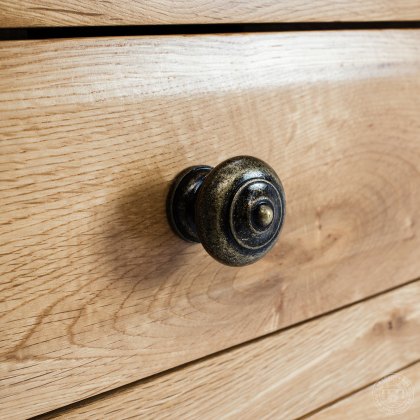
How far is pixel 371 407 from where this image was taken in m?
0.46

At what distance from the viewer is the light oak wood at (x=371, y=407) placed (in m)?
0.44

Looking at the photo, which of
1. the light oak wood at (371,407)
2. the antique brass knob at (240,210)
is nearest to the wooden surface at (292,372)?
the light oak wood at (371,407)

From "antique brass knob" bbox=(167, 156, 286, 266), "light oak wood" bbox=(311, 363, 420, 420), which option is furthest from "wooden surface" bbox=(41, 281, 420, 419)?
"antique brass knob" bbox=(167, 156, 286, 266)

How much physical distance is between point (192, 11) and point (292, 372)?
10.2 inches

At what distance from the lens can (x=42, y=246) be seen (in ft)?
0.92

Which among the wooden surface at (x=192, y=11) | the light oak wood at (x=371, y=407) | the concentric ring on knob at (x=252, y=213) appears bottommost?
the light oak wood at (x=371, y=407)

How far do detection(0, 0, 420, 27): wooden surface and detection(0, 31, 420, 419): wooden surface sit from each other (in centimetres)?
1

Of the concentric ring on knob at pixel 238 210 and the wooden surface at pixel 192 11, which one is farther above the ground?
the wooden surface at pixel 192 11

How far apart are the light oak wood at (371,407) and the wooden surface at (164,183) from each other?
0.08 m

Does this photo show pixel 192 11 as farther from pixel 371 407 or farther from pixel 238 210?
pixel 371 407

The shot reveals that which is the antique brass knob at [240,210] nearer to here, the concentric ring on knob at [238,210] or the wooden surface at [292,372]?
the concentric ring on knob at [238,210]

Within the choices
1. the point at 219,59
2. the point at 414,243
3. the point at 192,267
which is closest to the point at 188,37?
the point at 219,59

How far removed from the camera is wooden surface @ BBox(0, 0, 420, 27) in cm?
27

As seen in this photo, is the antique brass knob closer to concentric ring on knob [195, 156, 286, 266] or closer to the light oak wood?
concentric ring on knob [195, 156, 286, 266]
